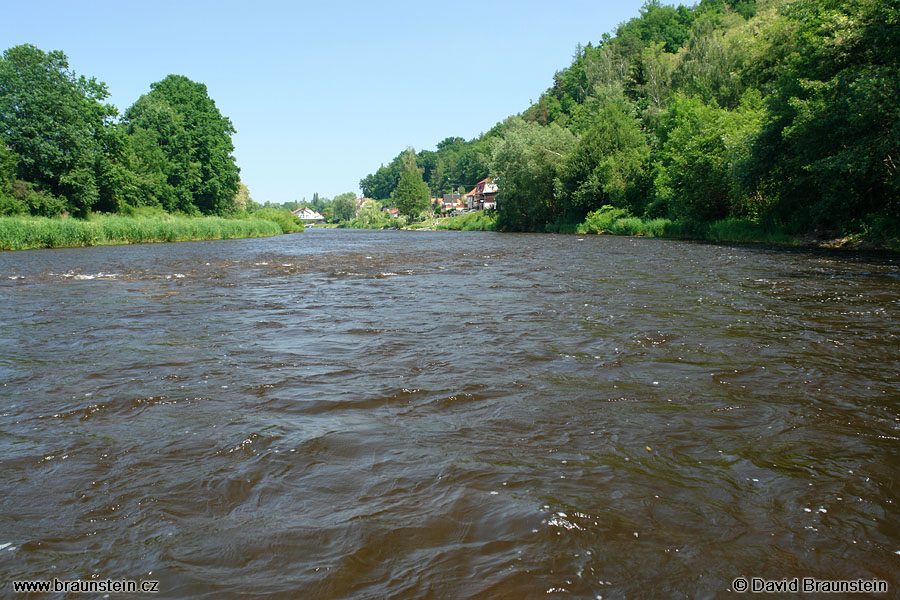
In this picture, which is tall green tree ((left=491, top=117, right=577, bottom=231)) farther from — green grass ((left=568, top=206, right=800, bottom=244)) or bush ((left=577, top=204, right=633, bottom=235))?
bush ((left=577, top=204, right=633, bottom=235))

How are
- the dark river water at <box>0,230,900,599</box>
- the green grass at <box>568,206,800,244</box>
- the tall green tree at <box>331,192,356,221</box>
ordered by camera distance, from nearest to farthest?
1. the dark river water at <box>0,230,900,599</box>
2. the green grass at <box>568,206,800,244</box>
3. the tall green tree at <box>331,192,356,221</box>

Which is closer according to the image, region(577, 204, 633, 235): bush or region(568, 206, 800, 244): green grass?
region(568, 206, 800, 244): green grass

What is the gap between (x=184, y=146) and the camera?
62.8m

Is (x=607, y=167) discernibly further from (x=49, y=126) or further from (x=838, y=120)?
(x=49, y=126)

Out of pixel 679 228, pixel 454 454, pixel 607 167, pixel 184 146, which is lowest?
pixel 454 454

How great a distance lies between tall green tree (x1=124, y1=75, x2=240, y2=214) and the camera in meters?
58.6

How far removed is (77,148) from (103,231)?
14.4m

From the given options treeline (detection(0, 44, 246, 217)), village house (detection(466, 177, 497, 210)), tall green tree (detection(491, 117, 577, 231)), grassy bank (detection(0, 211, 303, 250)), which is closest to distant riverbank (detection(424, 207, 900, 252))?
tall green tree (detection(491, 117, 577, 231))

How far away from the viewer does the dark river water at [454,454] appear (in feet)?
8.89

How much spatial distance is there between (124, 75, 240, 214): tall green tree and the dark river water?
187 ft

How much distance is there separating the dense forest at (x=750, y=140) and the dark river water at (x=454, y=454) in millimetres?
14756

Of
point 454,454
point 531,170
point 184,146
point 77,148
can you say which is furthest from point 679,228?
point 184,146

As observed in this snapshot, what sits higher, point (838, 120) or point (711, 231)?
point (838, 120)

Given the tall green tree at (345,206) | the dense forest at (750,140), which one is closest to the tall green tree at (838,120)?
the dense forest at (750,140)
